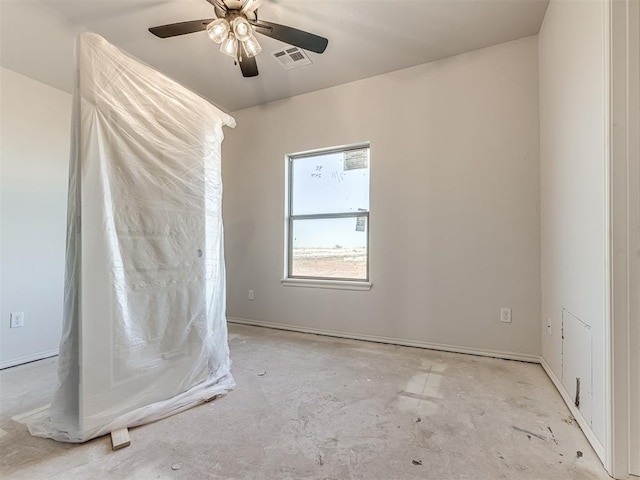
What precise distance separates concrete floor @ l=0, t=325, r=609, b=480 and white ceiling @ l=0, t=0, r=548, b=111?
8.52 feet

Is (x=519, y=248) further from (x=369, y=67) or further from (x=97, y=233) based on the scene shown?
(x=97, y=233)

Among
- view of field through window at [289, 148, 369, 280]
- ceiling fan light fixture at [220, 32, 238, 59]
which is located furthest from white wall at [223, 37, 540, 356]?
ceiling fan light fixture at [220, 32, 238, 59]

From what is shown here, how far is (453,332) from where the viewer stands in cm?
273

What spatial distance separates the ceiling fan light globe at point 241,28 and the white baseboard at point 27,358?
3151mm

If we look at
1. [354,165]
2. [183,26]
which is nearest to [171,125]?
[183,26]

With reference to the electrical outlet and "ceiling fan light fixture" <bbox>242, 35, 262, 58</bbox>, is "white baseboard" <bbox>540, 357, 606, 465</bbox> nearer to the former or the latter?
"ceiling fan light fixture" <bbox>242, 35, 262, 58</bbox>

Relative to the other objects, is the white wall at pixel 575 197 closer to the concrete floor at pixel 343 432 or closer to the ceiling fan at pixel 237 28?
the concrete floor at pixel 343 432

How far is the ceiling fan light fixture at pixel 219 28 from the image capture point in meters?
1.86

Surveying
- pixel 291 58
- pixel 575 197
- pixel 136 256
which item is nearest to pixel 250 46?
pixel 291 58

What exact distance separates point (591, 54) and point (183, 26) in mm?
2271

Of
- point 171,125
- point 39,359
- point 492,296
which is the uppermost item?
point 171,125

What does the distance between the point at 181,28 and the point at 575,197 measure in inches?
102

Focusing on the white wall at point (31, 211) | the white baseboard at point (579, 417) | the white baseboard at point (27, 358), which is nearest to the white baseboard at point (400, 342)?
the white baseboard at point (579, 417)

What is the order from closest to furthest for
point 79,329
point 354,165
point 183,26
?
point 79,329, point 183,26, point 354,165
